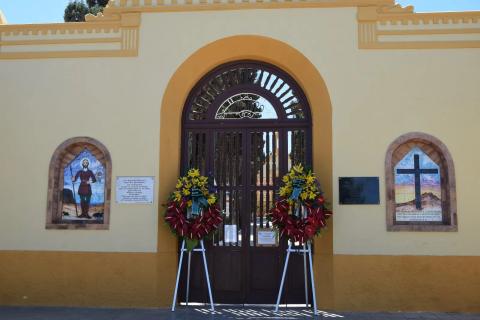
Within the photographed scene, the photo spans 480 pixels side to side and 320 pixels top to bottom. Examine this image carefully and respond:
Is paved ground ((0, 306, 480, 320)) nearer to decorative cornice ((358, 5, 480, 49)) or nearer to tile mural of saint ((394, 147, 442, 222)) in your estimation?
tile mural of saint ((394, 147, 442, 222))

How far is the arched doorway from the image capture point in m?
8.02

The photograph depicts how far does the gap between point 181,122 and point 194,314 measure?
3.09 metres

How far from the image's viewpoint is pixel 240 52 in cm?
827

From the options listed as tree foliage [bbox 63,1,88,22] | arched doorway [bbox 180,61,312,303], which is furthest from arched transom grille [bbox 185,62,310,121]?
tree foliage [bbox 63,1,88,22]

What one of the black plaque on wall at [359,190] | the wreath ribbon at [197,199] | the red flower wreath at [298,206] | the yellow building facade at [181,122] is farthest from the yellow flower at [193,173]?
the black plaque on wall at [359,190]

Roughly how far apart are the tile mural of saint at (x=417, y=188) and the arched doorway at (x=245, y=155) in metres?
1.46

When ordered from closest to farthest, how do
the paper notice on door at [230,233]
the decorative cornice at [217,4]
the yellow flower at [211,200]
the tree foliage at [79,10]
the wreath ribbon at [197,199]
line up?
the wreath ribbon at [197,199]
the yellow flower at [211,200]
the decorative cornice at [217,4]
the paper notice on door at [230,233]
the tree foliage at [79,10]

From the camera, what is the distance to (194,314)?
23.9 feet

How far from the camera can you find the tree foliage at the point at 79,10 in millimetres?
16844

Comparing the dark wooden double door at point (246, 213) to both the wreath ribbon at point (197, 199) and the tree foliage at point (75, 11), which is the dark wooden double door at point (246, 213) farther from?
the tree foliage at point (75, 11)

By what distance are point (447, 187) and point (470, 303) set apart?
172 cm

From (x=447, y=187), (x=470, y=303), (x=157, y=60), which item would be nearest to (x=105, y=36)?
(x=157, y=60)

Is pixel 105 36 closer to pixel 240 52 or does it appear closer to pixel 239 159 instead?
pixel 240 52

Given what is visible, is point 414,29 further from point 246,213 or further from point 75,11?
point 75,11
